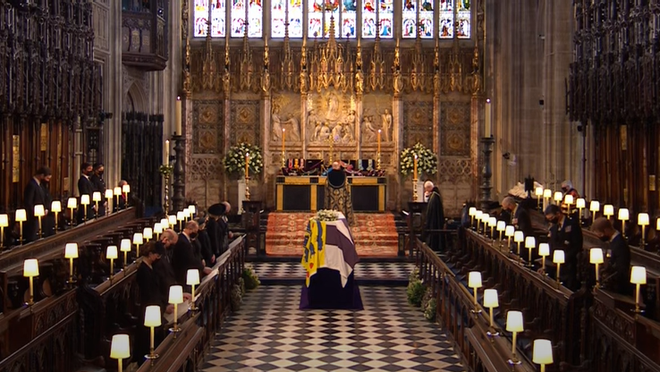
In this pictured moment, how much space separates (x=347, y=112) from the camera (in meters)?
32.3

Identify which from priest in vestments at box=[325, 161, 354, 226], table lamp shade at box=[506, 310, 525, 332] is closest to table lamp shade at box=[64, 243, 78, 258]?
table lamp shade at box=[506, 310, 525, 332]

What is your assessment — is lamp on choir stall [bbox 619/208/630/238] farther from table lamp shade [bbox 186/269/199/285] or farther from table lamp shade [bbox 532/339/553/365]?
table lamp shade [bbox 532/339/553/365]

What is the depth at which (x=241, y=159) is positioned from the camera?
3144cm

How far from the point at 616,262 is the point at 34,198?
9.85 metres

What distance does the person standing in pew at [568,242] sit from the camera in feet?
41.6

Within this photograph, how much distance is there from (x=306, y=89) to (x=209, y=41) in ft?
11.7

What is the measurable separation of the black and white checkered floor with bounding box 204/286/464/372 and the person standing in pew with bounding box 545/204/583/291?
1.96 metres

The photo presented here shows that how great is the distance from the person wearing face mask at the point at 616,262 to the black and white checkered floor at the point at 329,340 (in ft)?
10.2

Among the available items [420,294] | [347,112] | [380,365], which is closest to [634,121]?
[420,294]

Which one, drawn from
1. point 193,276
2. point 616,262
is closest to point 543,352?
point 616,262

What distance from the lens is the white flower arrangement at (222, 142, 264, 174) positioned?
3145cm

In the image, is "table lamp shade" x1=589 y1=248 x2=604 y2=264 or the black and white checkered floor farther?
the black and white checkered floor

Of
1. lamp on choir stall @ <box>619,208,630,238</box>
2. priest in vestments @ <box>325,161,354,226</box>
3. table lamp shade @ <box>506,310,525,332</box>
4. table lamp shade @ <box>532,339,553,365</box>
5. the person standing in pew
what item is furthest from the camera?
priest in vestments @ <box>325,161,354,226</box>

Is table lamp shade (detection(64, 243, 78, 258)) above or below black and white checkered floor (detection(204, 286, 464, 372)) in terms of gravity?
above
